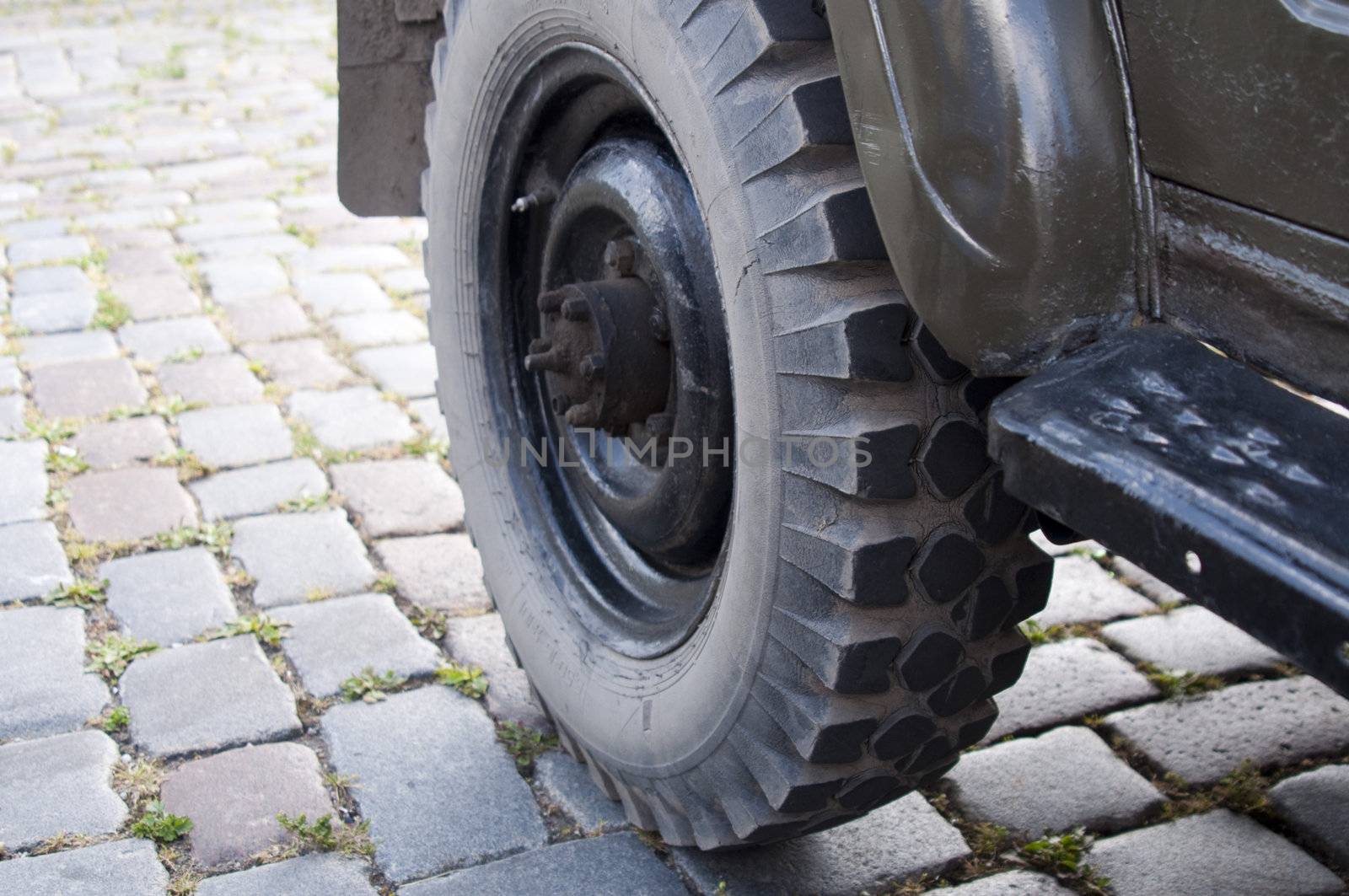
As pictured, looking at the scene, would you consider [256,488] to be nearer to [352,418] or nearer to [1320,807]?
[352,418]

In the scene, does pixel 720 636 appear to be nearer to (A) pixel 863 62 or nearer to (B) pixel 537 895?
(B) pixel 537 895

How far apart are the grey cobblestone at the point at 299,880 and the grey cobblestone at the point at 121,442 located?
57.8 inches

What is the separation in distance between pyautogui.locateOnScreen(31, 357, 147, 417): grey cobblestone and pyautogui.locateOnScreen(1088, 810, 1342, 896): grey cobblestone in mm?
2470

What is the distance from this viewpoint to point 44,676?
2244 mm

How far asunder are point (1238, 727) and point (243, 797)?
4.94 feet

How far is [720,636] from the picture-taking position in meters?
1.53

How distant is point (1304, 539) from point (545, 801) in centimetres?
129

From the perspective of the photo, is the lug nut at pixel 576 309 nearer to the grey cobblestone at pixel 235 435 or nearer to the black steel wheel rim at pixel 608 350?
the black steel wheel rim at pixel 608 350

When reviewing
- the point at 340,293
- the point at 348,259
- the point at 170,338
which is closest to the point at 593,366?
the point at 170,338

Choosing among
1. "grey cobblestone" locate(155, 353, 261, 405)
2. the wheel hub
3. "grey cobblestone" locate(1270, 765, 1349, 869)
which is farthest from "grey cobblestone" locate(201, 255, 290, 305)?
"grey cobblestone" locate(1270, 765, 1349, 869)

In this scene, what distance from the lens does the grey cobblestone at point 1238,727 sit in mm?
2082

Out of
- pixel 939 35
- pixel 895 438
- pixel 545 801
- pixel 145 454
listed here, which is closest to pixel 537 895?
pixel 545 801

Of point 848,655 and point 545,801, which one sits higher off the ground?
point 848,655

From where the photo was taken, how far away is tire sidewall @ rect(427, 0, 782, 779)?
1.37 meters
